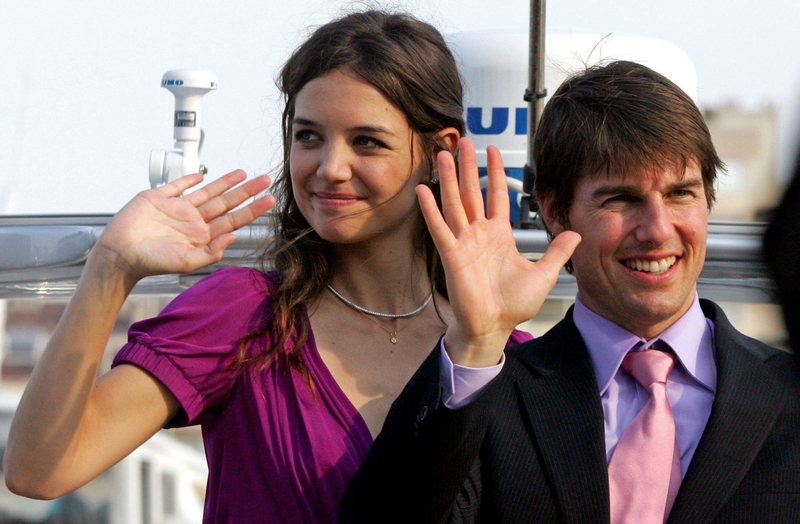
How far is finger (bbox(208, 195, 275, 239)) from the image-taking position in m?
1.79

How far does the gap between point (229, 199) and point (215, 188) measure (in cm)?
3

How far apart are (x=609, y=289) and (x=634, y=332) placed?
10 cm

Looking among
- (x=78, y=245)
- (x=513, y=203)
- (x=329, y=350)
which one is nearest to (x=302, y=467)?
(x=329, y=350)

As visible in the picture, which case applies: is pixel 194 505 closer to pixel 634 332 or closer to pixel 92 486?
pixel 92 486

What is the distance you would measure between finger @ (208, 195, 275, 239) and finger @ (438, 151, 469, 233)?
1.03 ft

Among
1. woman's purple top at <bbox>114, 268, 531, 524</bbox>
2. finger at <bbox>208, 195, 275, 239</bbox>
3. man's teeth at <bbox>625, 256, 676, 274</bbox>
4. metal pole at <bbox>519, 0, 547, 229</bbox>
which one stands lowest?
woman's purple top at <bbox>114, 268, 531, 524</bbox>

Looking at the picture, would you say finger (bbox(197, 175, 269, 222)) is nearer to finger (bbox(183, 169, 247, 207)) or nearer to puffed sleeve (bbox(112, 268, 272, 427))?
finger (bbox(183, 169, 247, 207))

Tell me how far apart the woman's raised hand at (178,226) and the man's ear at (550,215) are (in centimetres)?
60

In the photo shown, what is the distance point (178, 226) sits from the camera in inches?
69.4

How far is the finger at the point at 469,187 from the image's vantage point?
5.80 ft

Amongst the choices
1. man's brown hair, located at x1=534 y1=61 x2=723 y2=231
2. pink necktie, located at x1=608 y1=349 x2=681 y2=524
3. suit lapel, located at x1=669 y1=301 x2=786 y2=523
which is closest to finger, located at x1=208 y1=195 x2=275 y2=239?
man's brown hair, located at x1=534 y1=61 x2=723 y2=231

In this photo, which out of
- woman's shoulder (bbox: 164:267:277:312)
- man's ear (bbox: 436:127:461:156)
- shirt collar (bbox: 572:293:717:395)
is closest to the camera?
shirt collar (bbox: 572:293:717:395)

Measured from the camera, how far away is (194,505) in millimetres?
3225

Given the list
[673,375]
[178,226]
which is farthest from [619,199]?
[178,226]
